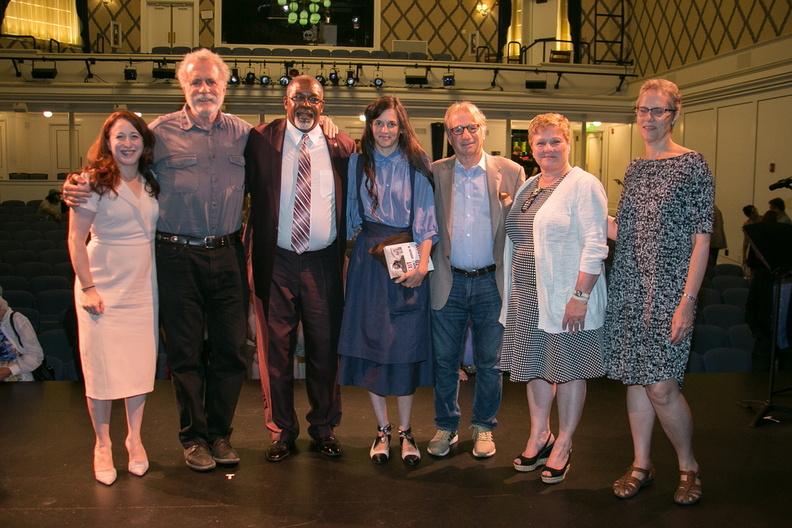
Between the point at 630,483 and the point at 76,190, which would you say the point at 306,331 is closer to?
the point at 76,190

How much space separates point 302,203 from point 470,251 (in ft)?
2.14

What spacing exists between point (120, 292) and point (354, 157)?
0.97 meters

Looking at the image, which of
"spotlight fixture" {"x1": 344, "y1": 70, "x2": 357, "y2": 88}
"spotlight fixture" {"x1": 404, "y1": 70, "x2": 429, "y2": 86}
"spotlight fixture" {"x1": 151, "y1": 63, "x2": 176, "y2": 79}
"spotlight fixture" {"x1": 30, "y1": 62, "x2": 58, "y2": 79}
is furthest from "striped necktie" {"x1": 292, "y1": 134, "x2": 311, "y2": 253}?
"spotlight fixture" {"x1": 30, "y1": 62, "x2": 58, "y2": 79}

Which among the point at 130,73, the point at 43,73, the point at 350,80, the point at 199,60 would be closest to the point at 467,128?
the point at 199,60

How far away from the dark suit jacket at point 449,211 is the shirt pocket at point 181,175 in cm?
89

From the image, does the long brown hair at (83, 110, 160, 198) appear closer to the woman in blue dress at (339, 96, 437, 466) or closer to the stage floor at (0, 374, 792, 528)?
the woman in blue dress at (339, 96, 437, 466)

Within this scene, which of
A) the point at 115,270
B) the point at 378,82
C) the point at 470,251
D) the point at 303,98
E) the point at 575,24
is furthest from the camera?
the point at 575,24

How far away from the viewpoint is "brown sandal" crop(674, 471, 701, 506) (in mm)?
2439

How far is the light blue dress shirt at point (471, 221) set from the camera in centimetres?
281

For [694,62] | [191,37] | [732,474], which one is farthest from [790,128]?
[191,37]

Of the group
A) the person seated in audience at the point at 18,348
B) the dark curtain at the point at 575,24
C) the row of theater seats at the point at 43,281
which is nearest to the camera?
the person seated in audience at the point at 18,348

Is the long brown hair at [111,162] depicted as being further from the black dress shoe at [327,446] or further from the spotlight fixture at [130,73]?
the spotlight fixture at [130,73]

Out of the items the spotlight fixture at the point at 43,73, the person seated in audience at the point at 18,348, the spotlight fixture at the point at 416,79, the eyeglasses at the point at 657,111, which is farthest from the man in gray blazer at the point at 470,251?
the spotlight fixture at the point at 43,73

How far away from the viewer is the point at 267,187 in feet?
9.03
